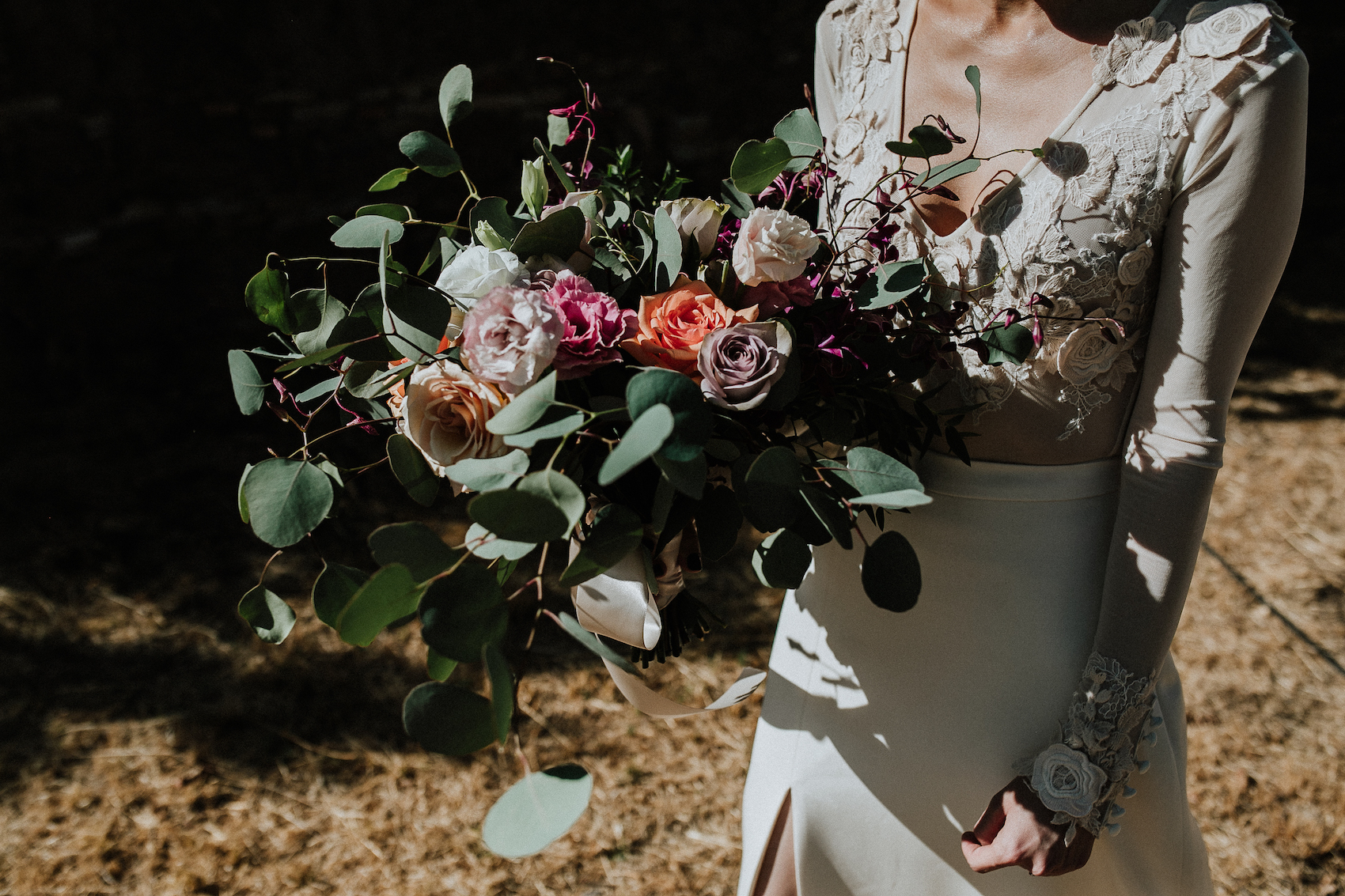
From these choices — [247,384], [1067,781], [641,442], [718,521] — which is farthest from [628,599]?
[1067,781]

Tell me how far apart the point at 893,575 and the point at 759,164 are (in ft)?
1.56

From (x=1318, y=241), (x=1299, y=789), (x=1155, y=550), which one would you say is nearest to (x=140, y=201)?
(x=1155, y=550)

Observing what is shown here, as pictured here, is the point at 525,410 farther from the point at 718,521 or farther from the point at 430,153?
the point at 430,153

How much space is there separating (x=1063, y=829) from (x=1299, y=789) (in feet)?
5.82

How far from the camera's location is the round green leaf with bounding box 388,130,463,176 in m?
1.07

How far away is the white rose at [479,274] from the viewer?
981 mm

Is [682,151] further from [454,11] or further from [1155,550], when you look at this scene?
[1155,550]

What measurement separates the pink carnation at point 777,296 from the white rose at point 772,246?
0.11 ft

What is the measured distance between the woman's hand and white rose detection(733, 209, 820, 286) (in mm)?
743

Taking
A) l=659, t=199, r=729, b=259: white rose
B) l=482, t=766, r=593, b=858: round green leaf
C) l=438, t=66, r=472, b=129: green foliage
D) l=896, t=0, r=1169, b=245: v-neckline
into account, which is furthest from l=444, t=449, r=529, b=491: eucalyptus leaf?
l=896, t=0, r=1169, b=245: v-neckline

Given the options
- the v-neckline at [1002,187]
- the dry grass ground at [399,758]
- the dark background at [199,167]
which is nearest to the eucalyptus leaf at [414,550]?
the v-neckline at [1002,187]

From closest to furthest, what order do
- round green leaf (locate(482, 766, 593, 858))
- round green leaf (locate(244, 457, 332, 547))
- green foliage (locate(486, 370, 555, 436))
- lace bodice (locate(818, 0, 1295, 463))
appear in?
round green leaf (locate(482, 766, 593, 858)) < green foliage (locate(486, 370, 555, 436)) < round green leaf (locate(244, 457, 332, 547)) < lace bodice (locate(818, 0, 1295, 463))

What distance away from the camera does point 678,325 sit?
3.15 feet

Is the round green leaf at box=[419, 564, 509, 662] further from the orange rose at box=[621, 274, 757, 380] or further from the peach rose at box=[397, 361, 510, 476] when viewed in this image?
the orange rose at box=[621, 274, 757, 380]
